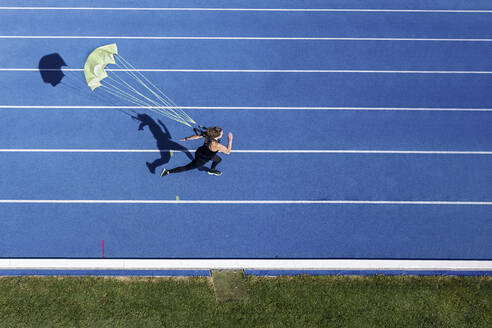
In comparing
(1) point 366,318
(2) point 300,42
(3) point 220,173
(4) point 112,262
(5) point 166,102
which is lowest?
(1) point 366,318

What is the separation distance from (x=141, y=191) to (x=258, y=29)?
6696mm

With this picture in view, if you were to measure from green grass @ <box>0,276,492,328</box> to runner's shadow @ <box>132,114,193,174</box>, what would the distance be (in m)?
2.66

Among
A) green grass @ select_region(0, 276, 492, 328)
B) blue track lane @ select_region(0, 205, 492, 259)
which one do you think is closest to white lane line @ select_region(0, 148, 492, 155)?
blue track lane @ select_region(0, 205, 492, 259)

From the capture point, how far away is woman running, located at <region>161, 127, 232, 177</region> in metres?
6.57

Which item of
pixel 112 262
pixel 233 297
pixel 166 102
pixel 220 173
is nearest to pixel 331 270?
pixel 233 297

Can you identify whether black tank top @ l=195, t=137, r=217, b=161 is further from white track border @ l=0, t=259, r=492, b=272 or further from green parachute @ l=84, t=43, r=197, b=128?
white track border @ l=0, t=259, r=492, b=272

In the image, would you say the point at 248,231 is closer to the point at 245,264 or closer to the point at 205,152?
the point at 245,264

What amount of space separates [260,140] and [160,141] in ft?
7.57

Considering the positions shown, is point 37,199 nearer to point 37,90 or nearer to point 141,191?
point 141,191

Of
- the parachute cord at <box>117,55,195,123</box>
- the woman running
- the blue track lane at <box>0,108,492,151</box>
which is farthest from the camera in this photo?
the parachute cord at <box>117,55,195,123</box>

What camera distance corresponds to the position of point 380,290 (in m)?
5.99

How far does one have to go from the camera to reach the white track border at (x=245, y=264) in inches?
244

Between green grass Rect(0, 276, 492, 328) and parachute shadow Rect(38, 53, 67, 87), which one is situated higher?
parachute shadow Rect(38, 53, 67, 87)

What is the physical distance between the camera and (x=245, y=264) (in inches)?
249
